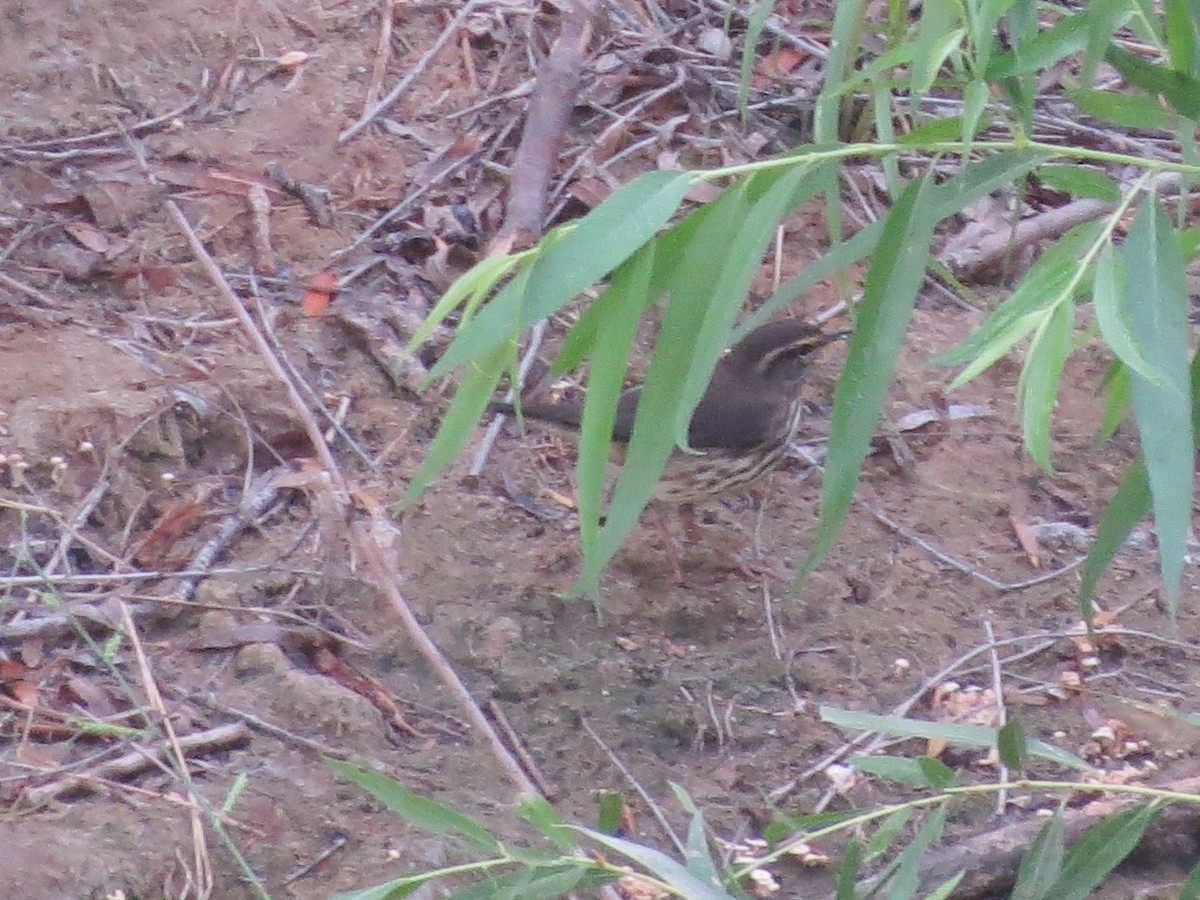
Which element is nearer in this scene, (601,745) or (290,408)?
(601,745)

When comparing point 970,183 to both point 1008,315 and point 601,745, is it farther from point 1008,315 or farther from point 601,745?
point 601,745

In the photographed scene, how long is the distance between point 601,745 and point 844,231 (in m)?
2.72

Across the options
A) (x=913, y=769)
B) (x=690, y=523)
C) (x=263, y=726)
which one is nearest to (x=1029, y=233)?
(x=690, y=523)

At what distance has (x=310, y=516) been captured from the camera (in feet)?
14.8

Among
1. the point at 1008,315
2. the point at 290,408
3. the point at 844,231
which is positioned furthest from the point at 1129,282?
the point at 844,231

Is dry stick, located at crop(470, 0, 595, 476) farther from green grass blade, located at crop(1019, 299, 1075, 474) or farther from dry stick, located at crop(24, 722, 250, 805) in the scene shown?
green grass blade, located at crop(1019, 299, 1075, 474)

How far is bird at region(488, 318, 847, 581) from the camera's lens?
4941mm

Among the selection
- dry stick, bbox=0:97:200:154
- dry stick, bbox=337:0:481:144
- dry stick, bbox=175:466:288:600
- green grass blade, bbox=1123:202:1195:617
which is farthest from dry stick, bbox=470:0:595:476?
green grass blade, bbox=1123:202:1195:617

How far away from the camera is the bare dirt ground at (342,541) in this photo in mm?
3686

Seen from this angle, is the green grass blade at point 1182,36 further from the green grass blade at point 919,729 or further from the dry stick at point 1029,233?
the dry stick at point 1029,233

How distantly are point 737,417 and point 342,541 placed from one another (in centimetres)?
137

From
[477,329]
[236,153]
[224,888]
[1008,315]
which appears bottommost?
[224,888]

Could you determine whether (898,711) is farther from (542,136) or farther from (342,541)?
(542,136)

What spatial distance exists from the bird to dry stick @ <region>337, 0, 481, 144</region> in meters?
1.53
